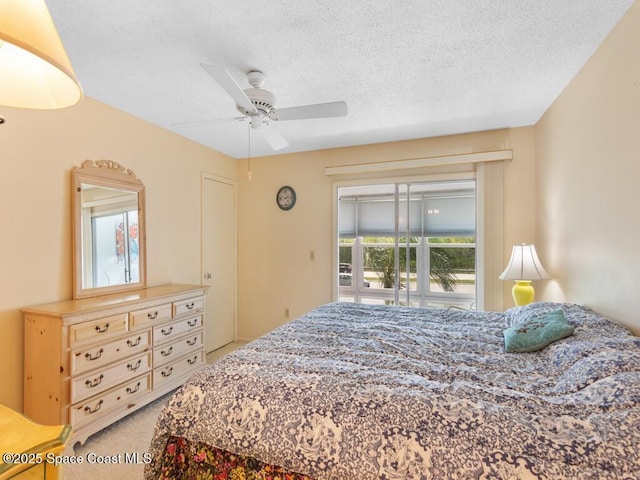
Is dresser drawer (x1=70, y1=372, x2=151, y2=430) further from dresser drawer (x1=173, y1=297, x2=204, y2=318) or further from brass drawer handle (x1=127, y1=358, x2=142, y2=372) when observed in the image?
dresser drawer (x1=173, y1=297, x2=204, y2=318)

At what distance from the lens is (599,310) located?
188 centimetres

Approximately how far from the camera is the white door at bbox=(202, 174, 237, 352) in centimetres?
371

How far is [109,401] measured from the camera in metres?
2.15

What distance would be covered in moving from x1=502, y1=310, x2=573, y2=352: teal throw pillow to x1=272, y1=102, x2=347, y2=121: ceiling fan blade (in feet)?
5.44

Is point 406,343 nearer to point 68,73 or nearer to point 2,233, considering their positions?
point 68,73

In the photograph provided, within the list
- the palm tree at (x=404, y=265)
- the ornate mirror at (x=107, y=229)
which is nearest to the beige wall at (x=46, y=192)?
the ornate mirror at (x=107, y=229)

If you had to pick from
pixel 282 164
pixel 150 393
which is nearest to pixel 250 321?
pixel 150 393

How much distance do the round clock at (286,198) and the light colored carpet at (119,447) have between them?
251 cm

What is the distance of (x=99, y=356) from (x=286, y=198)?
2586 millimetres

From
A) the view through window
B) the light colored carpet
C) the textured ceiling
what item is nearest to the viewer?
the textured ceiling

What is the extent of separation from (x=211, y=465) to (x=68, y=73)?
1.39m

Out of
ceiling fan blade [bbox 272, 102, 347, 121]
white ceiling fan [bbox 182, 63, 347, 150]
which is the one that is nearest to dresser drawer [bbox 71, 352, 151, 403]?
white ceiling fan [bbox 182, 63, 347, 150]

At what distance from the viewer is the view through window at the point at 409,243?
11.4 ft

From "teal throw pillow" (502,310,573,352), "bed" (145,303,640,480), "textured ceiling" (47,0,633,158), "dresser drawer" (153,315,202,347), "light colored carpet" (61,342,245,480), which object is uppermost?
"textured ceiling" (47,0,633,158)
